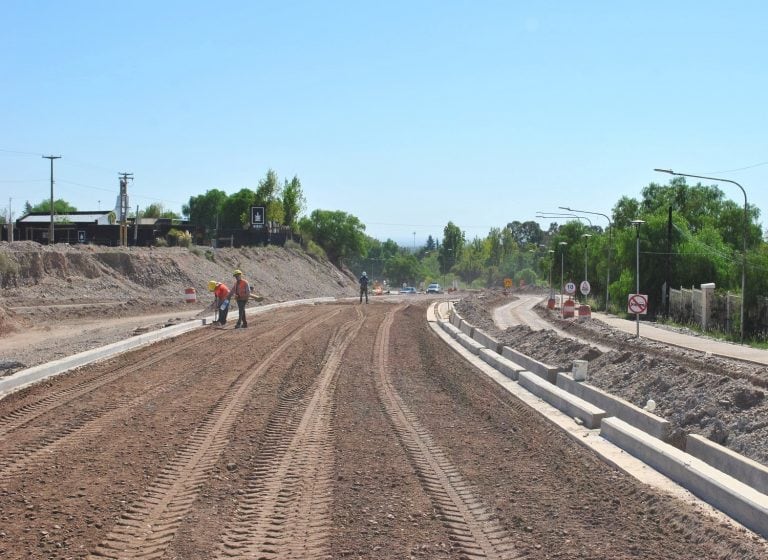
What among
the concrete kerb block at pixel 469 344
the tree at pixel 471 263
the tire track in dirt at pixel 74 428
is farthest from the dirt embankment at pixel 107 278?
the tree at pixel 471 263

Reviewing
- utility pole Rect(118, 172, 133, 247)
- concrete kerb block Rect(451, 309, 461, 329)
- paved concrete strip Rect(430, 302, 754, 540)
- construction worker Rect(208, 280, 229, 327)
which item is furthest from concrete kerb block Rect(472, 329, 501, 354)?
utility pole Rect(118, 172, 133, 247)

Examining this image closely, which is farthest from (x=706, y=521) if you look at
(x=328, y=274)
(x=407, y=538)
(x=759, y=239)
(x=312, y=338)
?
(x=328, y=274)

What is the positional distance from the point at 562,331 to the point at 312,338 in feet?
51.7

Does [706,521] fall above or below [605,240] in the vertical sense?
below

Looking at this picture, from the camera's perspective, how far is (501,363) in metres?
18.3

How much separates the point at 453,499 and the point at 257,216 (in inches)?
3118

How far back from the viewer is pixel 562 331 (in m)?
36.3

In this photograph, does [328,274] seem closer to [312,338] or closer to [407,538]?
[312,338]

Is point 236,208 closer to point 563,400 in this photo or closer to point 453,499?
point 563,400

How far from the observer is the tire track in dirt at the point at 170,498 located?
19.4 feet

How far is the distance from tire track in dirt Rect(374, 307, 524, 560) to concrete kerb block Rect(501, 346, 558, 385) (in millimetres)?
4521

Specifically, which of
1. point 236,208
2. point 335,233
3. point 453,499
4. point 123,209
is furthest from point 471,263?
point 453,499

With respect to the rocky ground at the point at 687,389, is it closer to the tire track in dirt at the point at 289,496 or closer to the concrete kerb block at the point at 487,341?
the concrete kerb block at the point at 487,341

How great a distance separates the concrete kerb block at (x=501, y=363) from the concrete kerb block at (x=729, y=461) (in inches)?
293
